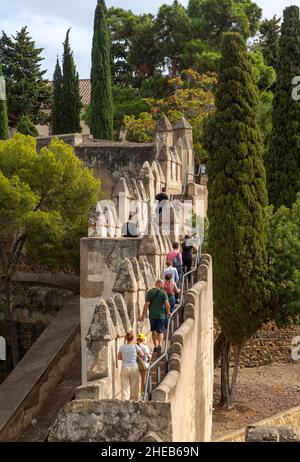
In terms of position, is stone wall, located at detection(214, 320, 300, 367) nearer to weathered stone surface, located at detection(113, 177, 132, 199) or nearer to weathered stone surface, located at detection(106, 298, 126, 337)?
weathered stone surface, located at detection(113, 177, 132, 199)

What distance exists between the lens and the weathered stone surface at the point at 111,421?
300 inches

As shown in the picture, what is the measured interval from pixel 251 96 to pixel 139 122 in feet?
41.1

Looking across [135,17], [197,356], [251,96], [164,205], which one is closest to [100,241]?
[164,205]

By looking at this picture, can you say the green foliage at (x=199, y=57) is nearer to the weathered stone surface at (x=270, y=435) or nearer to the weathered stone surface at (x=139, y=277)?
the weathered stone surface at (x=139, y=277)

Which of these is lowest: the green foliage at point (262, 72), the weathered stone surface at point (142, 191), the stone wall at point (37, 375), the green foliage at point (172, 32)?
the stone wall at point (37, 375)

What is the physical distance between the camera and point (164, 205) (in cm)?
1753

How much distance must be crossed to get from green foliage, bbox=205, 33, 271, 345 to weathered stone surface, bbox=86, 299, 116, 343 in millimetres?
12627

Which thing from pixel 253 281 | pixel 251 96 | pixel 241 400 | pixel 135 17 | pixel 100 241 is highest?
pixel 135 17

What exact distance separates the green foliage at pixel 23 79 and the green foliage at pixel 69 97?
426cm

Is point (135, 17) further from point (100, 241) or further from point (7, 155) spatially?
point (100, 241)

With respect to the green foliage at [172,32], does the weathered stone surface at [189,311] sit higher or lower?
lower

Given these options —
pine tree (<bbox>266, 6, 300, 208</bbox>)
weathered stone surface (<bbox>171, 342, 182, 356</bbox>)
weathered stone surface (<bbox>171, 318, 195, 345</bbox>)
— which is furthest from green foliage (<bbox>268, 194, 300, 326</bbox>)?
weathered stone surface (<bbox>171, 342, 182, 356</bbox>)

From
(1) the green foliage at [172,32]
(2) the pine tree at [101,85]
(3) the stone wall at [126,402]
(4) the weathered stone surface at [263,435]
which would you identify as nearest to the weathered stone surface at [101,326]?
(3) the stone wall at [126,402]

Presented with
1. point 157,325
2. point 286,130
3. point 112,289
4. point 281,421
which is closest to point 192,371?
point 157,325
